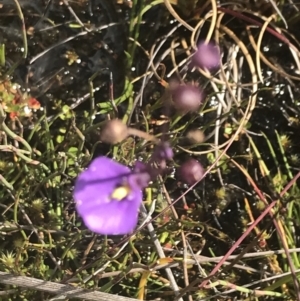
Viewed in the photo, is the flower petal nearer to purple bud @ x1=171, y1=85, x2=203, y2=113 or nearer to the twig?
purple bud @ x1=171, y1=85, x2=203, y2=113

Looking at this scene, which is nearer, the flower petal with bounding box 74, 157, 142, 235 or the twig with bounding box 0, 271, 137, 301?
the flower petal with bounding box 74, 157, 142, 235

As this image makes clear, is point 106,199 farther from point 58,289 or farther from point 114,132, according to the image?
point 58,289

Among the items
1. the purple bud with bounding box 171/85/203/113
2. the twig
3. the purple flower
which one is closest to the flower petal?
the purple flower

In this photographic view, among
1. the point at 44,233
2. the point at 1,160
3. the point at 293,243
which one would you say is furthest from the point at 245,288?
the point at 1,160

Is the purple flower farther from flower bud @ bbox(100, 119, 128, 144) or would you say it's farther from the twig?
the twig

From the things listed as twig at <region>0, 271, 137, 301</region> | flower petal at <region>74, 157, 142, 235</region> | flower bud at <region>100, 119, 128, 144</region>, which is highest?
flower bud at <region>100, 119, 128, 144</region>

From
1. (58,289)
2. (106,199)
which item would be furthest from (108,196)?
(58,289)

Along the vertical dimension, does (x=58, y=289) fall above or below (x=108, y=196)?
below

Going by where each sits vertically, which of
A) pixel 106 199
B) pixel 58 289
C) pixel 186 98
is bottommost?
pixel 58 289

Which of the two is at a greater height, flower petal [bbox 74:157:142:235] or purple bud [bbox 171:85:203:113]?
purple bud [bbox 171:85:203:113]
